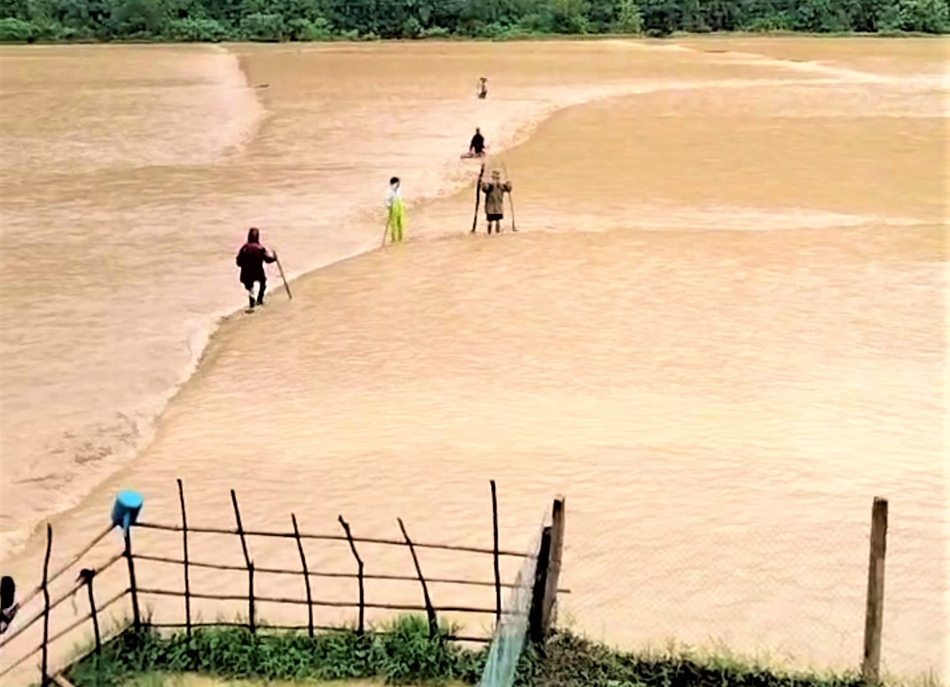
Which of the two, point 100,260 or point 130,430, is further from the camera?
point 100,260

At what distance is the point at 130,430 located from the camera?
12188 mm

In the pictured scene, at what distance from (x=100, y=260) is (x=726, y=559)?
1341 cm

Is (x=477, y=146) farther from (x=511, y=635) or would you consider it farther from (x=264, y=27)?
(x=264, y=27)

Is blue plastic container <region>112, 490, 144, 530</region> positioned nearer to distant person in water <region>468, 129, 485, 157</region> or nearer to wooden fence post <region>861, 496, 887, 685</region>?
wooden fence post <region>861, 496, 887, 685</region>

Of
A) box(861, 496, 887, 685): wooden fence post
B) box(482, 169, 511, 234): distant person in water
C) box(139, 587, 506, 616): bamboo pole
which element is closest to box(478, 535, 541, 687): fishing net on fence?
box(139, 587, 506, 616): bamboo pole

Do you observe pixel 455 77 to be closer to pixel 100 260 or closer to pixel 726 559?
pixel 100 260

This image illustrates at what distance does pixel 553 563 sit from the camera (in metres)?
7.13

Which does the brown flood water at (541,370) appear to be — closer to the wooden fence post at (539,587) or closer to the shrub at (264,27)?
the wooden fence post at (539,587)

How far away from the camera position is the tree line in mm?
78875

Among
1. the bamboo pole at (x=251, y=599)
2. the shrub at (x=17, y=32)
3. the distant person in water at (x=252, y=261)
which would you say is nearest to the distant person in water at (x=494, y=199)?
the distant person in water at (x=252, y=261)

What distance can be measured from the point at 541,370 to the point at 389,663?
598 cm

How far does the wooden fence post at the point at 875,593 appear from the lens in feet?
21.7

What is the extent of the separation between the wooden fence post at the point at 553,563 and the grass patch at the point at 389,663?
16 cm

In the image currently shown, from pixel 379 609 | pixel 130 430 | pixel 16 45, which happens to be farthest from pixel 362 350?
pixel 16 45
